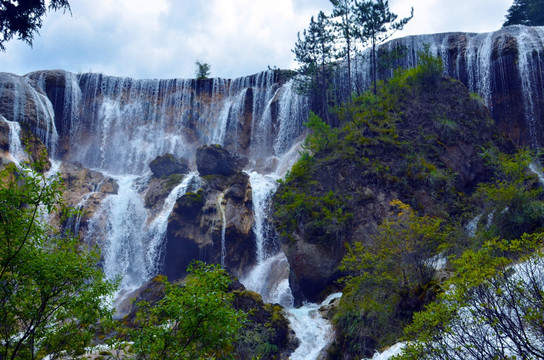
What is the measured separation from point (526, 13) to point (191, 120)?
114ft

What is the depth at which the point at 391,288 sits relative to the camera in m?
13.2

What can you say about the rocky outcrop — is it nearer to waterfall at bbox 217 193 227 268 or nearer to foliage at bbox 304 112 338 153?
waterfall at bbox 217 193 227 268

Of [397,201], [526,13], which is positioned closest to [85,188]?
[397,201]

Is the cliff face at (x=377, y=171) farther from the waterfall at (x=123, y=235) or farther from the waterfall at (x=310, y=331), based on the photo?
the waterfall at (x=123, y=235)

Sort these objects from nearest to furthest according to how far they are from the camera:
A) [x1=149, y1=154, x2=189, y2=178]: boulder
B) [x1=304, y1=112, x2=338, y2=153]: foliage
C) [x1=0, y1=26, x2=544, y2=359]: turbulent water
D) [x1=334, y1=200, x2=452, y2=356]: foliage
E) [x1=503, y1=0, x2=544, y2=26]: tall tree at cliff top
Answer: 1. [x1=334, y1=200, x2=452, y2=356]: foliage
2. [x1=304, y1=112, x2=338, y2=153]: foliage
3. [x1=0, y1=26, x2=544, y2=359]: turbulent water
4. [x1=149, y1=154, x2=189, y2=178]: boulder
5. [x1=503, y1=0, x2=544, y2=26]: tall tree at cliff top

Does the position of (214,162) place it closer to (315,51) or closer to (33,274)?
(315,51)

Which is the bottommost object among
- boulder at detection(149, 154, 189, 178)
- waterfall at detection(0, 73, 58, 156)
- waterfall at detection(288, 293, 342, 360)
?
waterfall at detection(288, 293, 342, 360)

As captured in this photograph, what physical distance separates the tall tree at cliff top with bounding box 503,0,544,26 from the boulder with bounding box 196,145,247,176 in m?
31.8

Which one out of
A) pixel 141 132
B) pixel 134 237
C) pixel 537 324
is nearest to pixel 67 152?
pixel 141 132

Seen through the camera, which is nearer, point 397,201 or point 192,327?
point 192,327

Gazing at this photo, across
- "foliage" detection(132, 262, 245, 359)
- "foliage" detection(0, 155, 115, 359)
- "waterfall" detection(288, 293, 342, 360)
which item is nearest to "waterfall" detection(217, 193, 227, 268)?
"waterfall" detection(288, 293, 342, 360)

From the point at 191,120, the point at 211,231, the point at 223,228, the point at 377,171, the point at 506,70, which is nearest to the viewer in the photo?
the point at 377,171

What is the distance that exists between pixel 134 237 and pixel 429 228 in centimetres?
2237

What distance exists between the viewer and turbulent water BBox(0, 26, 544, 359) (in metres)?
28.2
